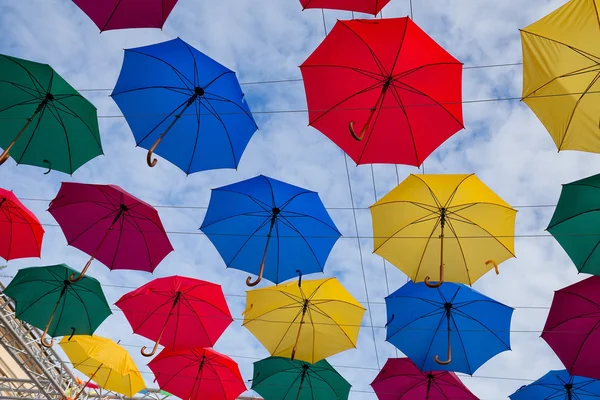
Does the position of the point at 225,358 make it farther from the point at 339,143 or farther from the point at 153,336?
the point at 339,143

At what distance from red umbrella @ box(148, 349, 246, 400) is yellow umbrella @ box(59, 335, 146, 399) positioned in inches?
41.4

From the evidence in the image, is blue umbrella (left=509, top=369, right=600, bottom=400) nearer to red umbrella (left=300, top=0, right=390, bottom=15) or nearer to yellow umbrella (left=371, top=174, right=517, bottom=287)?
yellow umbrella (left=371, top=174, right=517, bottom=287)

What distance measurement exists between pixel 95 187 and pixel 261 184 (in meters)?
2.36

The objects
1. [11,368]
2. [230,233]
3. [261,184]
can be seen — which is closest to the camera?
[261,184]

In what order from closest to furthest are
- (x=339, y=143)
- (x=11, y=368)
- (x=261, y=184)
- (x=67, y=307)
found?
(x=339, y=143) < (x=261, y=184) < (x=67, y=307) < (x=11, y=368)

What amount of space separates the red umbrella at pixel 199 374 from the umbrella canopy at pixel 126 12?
6.22 meters

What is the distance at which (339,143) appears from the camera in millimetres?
6375

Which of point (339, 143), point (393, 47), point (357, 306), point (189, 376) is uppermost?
point (393, 47)

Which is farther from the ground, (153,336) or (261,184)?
(261,184)

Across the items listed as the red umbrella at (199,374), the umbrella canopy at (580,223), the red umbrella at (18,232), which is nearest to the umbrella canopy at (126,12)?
the red umbrella at (18,232)

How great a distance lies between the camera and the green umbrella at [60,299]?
364 inches

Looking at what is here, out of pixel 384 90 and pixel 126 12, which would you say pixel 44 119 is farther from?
pixel 384 90

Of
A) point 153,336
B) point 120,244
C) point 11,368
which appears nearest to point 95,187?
point 120,244

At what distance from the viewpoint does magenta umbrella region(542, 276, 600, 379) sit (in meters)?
7.20
